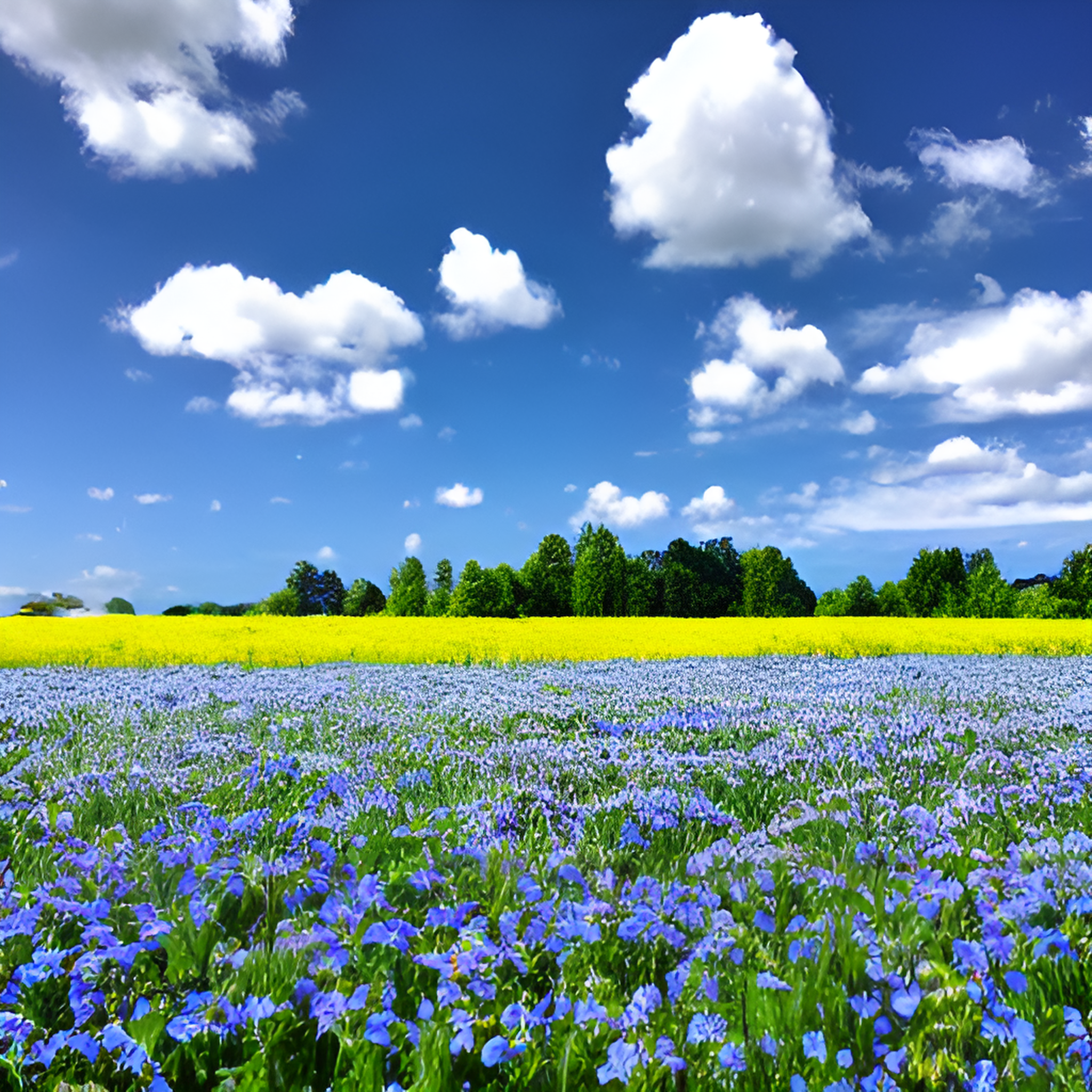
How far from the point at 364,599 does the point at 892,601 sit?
5163 cm

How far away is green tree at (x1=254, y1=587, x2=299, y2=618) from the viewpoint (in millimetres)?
61675

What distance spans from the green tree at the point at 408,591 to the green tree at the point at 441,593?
698 millimetres

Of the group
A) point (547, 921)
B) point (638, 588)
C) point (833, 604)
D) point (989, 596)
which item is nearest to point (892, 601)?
point (833, 604)

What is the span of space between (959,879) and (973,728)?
420cm

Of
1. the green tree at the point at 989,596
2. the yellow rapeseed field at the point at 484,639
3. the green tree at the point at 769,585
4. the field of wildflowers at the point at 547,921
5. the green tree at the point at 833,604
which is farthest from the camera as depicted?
the green tree at the point at 833,604

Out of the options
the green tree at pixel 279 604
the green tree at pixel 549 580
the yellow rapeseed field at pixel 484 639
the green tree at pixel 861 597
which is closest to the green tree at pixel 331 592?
the green tree at pixel 279 604

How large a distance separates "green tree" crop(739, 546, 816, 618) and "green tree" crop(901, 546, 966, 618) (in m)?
11.6

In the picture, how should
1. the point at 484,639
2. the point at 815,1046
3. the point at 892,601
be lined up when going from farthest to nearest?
the point at 892,601
the point at 484,639
the point at 815,1046

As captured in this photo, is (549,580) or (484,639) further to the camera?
(549,580)

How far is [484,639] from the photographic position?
24.5 metres

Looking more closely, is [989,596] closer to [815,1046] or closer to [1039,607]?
[1039,607]

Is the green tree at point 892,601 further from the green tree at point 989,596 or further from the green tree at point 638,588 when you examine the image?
the green tree at point 638,588

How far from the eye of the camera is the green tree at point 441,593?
174 ft

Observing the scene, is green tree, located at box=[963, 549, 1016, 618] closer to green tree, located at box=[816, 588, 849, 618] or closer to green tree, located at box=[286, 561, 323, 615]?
green tree, located at box=[816, 588, 849, 618]
